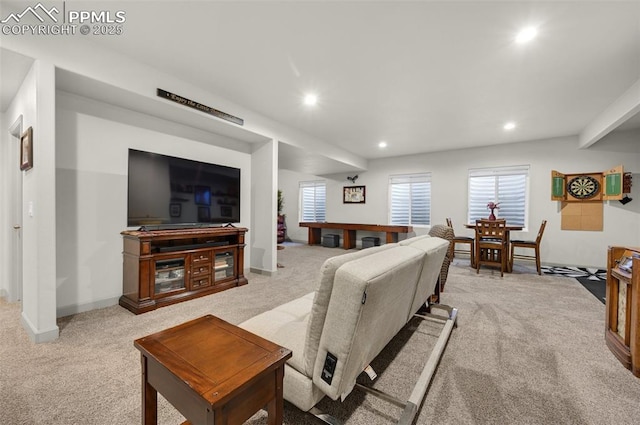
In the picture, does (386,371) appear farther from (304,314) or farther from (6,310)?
(6,310)

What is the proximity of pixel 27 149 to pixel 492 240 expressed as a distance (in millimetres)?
6176

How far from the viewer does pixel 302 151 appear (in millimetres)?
5137

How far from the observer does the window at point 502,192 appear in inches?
Result: 217

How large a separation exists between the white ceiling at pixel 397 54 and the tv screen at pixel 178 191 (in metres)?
1.02

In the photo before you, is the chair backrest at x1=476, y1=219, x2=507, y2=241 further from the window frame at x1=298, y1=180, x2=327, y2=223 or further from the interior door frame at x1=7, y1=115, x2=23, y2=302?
the interior door frame at x1=7, y1=115, x2=23, y2=302

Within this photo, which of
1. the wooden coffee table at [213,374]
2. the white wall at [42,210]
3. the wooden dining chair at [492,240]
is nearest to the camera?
the wooden coffee table at [213,374]

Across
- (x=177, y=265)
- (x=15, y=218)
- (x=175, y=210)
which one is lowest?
(x=177, y=265)

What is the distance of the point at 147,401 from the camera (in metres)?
1.06

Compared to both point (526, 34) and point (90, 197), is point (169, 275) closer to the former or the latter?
point (90, 197)

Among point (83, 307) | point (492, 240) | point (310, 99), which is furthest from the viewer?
point (492, 240)

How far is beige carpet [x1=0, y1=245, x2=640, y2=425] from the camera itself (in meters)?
1.40

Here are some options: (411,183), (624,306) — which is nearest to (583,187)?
(411,183)

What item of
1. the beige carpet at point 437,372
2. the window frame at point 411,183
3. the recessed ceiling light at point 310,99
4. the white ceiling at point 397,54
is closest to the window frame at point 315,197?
the window frame at point 411,183

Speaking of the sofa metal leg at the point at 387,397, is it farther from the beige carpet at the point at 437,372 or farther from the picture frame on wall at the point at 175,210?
the picture frame on wall at the point at 175,210
